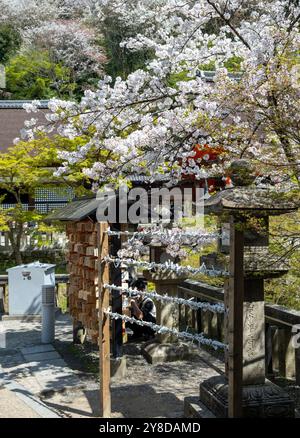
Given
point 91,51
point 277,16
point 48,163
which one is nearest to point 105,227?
point 277,16

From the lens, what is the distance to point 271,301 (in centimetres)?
641

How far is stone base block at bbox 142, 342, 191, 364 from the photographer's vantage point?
6.51 metres

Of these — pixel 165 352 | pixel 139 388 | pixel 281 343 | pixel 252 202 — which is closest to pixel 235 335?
pixel 252 202

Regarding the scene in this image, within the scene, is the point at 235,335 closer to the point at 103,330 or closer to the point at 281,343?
the point at 103,330

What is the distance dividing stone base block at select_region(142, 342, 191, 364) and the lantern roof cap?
10.9 feet

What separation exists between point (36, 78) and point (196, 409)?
26703 millimetres

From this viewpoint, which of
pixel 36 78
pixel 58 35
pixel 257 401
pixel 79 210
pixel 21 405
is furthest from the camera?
pixel 58 35

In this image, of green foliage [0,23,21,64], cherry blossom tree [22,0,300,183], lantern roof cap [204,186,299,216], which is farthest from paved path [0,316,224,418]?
green foliage [0,23,21,64]

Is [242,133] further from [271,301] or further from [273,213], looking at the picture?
[271,301]

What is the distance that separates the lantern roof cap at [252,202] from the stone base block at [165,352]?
131 inches

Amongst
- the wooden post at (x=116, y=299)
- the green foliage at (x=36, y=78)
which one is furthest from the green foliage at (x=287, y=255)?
the green foliage at (x=36, y=78)

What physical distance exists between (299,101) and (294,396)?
2.92 metres

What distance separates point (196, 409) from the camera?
161 inches

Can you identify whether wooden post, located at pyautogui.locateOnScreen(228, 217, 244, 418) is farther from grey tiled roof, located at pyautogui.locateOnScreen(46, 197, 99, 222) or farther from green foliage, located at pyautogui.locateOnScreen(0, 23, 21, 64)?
green foliage, located at pyautogui.locateOnScreen(0, 23, 21, 64)
